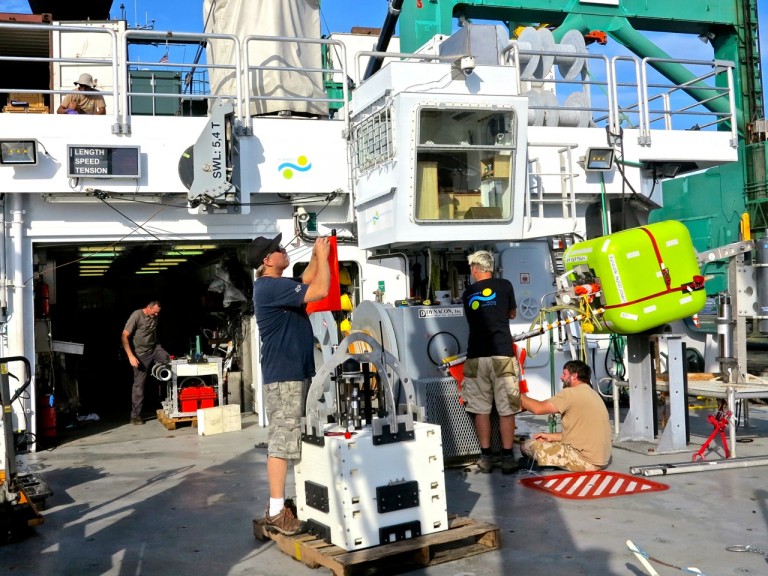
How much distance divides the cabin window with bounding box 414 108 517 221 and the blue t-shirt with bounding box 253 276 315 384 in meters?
3.96

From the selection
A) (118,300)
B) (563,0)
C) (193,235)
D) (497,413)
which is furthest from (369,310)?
(118,300)

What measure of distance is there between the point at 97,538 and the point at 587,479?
3886 millimetres

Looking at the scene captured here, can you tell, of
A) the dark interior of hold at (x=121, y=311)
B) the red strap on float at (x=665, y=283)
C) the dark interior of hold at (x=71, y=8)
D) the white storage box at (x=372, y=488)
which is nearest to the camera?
the white storage box at (x=372, y=488)

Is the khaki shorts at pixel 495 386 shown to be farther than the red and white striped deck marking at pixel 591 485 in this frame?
Yes

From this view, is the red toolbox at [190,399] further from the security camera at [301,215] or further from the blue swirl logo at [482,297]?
the blue swirl logo at [482,297]

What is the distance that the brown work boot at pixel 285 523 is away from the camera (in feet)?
17.6

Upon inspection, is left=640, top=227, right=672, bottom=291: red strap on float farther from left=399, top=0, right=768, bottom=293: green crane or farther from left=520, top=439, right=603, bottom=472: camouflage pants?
left=399, top=0, right=768, bottom=293: green crane

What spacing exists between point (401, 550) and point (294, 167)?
670cm

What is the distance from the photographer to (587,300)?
8180 mm

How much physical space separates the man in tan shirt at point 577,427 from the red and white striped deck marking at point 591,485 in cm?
14

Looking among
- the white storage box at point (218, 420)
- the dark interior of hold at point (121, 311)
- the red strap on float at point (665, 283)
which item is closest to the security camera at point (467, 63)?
the red strap on float at point (665, 283)

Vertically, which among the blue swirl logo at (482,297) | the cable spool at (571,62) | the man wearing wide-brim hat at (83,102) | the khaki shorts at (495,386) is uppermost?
the cable spool at (571,62)

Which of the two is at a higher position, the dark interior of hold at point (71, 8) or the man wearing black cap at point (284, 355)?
the dark interior of hold at point (71, 8)

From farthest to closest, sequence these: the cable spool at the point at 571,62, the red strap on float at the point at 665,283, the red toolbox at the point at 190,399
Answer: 1. the cable spool at the point at 571,62
2. the red toolbox at the point at 190,399
3. the red strap on float at the point at 665,283
